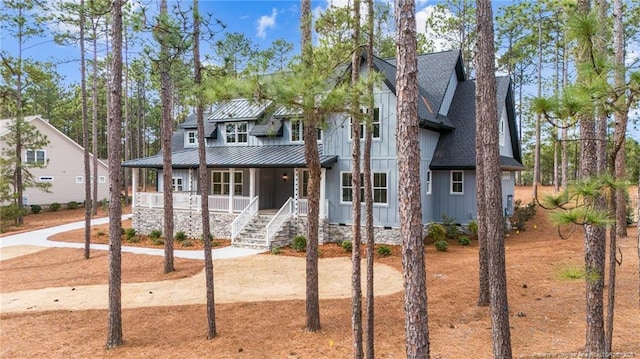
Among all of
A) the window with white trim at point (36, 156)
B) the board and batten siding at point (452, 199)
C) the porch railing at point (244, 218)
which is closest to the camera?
the board and batten siding at point (452, 199)

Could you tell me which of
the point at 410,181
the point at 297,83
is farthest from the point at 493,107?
the point at 297,83

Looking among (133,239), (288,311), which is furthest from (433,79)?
(133,239)

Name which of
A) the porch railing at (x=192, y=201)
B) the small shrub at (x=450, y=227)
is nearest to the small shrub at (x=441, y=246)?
the small shrub at (x=450, y=227)

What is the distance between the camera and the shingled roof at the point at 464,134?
49.5 ft

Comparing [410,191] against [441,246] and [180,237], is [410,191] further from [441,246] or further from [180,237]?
[180,237]

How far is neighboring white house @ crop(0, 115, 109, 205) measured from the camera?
1046 inches

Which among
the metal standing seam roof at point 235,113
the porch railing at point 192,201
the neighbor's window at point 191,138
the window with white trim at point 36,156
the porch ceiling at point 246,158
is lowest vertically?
the porch railing at point 192,201

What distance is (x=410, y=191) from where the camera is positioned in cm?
397

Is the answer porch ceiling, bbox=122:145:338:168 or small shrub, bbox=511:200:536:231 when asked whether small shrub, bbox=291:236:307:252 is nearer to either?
porch ceiling, bbox=122:145:338:168

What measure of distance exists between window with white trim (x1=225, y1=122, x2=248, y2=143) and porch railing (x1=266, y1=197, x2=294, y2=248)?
520 cm

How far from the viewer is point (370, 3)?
6582 mm

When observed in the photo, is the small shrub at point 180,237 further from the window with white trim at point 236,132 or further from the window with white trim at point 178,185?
the window with white trim at point 236,132

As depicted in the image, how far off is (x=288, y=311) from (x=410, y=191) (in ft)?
17.1

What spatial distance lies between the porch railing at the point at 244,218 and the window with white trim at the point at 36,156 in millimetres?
18959
